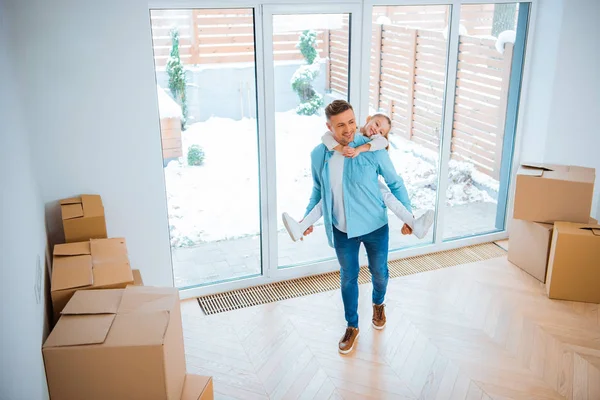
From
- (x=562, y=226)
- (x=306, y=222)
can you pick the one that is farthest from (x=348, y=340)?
(x=562, y=226)

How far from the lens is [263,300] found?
374 cm

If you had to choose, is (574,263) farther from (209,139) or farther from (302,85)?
(209,139)

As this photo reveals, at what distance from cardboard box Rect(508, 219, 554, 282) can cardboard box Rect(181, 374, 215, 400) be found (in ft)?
7.97

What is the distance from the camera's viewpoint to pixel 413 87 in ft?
13.2

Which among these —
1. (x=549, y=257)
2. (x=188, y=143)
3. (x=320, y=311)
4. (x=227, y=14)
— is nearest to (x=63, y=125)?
(x=188, y=143)

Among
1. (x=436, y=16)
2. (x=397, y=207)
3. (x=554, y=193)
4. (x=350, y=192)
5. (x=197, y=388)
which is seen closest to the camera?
(x=197, y=388)

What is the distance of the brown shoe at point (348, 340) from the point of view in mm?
3176

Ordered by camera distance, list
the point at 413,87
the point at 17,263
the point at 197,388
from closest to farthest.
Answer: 1. the point at 17,263
2. the point at 197,388
3. the point at 413,87

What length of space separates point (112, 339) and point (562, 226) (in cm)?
278

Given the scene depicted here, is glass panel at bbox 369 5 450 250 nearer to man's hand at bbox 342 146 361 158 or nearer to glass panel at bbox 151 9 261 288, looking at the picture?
glass panel at bbox 151 9 261 288

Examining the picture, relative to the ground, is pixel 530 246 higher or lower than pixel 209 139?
lower

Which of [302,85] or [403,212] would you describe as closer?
[403,212]

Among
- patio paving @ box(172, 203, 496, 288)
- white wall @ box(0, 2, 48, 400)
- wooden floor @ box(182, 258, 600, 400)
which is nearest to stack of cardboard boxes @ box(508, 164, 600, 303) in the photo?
wooden floor @ box(182, 258, 600, 400)

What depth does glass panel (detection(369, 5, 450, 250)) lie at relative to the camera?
3.80 meters
